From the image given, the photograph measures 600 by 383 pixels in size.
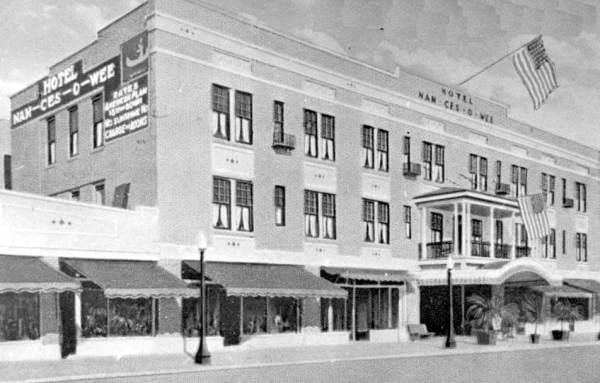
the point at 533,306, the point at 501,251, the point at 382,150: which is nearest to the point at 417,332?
the point at 533,306

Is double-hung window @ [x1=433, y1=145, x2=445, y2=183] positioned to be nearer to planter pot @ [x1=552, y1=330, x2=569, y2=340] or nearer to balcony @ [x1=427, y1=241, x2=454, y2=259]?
balcony @ [x1=427, y1=241, x2=454, y2=259]

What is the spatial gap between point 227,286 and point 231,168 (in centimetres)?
413

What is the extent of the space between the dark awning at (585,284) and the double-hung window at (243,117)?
64.1ft

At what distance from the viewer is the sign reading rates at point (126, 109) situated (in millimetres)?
22594

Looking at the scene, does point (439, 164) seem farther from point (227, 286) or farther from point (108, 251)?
point (108, 251)

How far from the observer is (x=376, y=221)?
96.1ft

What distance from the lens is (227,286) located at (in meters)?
21.5

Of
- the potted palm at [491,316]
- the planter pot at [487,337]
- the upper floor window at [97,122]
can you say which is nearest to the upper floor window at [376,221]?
the potted palm at [491,316]

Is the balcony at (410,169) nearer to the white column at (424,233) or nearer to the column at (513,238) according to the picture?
the white column at (424,233)

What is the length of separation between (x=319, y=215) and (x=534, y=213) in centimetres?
891

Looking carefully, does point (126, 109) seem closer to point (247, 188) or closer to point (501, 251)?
point (247, 188)

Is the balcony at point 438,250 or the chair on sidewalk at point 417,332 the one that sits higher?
the balcony at point 438,250

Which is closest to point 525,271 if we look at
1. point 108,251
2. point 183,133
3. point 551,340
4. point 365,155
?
point 551,340

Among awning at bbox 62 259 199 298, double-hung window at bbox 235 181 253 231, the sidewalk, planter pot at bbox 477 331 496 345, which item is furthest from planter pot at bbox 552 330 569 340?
awning at bbox 62 259 199 298
